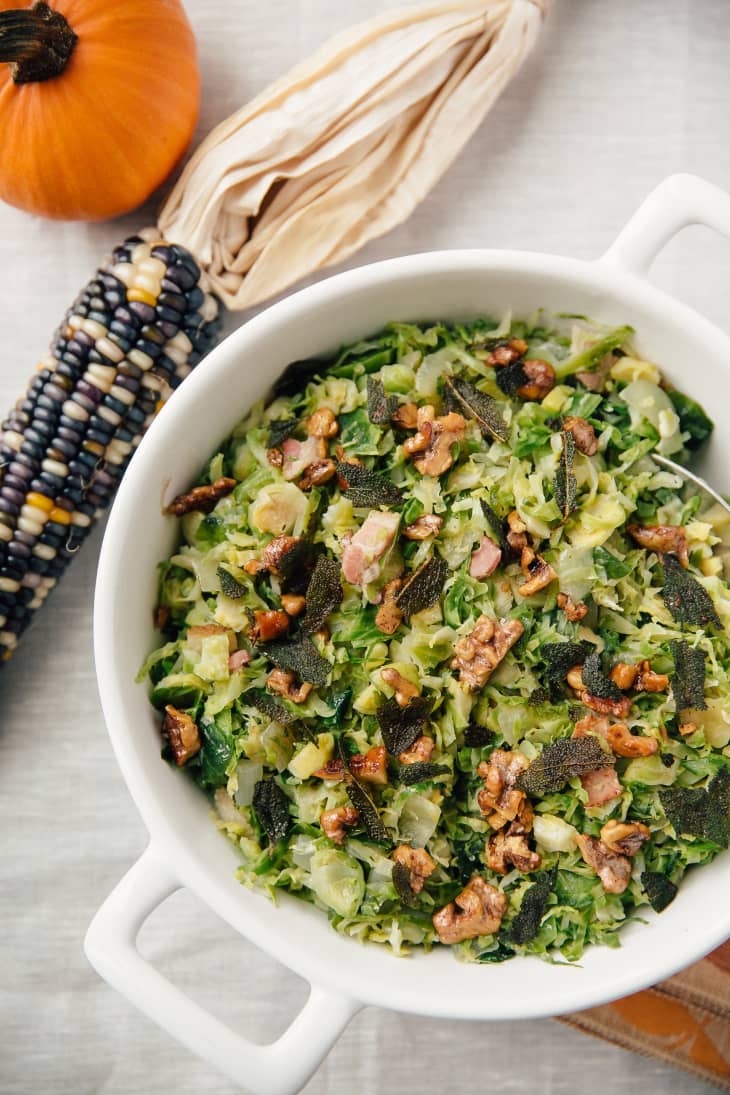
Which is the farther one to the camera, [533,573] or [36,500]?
[36,500]

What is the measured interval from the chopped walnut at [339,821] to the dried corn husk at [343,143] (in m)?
1.18

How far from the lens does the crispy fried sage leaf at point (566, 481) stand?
67.0 inches

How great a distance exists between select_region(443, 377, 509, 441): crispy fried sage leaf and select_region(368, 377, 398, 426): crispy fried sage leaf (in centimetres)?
12

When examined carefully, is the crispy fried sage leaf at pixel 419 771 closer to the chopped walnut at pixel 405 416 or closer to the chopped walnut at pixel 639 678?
the chopped walnut at pixel 639 678

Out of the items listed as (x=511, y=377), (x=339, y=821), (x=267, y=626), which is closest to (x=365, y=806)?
(x=339, y=821)

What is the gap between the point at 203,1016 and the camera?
160 centimetres

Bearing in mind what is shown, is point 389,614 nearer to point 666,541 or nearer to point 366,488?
point 366,488

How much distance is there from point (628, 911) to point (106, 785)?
126 centimetres

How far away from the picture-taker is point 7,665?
2.29 m

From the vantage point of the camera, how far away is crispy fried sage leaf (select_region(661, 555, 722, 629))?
1697 millimetres

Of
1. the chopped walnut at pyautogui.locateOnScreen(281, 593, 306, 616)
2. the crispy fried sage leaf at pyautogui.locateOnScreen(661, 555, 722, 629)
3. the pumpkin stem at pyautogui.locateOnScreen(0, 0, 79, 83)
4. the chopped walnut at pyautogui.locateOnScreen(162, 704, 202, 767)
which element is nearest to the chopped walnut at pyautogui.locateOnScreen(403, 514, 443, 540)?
the chopped walnut at pyautogui.locateOnScreen(281, 593, 306, 616)

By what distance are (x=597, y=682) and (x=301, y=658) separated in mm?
540

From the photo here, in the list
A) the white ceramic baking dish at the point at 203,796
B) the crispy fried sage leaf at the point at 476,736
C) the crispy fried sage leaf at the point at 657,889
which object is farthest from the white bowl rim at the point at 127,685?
the crispy fried sage leaf at the point at 476,736

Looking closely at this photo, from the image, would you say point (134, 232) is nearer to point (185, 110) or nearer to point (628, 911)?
point (185, 110)
